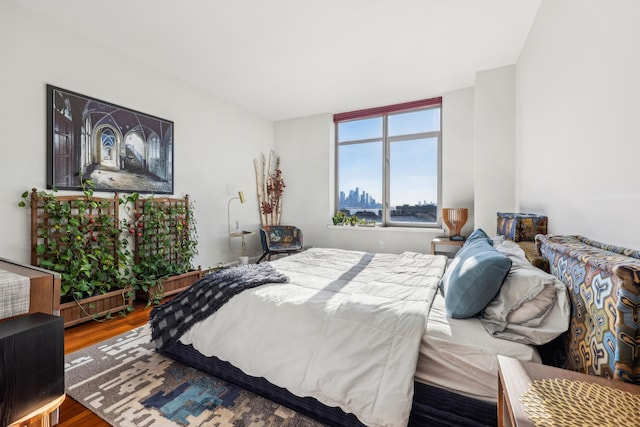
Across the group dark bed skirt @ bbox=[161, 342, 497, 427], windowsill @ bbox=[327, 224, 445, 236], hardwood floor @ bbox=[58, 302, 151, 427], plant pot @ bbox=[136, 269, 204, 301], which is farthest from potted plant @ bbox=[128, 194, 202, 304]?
windowsill @ bbox=[327, 224, 445, 236]

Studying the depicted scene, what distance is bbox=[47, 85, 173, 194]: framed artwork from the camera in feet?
8.43

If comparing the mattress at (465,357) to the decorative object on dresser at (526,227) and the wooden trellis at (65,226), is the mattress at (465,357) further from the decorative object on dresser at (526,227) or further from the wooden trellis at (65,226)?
the wooden trellis at (65,226)

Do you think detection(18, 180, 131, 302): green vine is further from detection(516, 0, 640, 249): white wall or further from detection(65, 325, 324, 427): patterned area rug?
detection(516, 0, 640, 249): white wall

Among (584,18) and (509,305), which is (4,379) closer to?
(509,305)

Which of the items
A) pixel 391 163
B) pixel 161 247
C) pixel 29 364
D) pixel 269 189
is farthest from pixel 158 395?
pixel 391 163

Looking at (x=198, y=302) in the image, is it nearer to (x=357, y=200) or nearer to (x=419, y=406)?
(x=419, y=406)

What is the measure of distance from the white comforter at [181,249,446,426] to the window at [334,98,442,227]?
2.72 m

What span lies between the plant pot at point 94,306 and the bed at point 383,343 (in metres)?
1.45

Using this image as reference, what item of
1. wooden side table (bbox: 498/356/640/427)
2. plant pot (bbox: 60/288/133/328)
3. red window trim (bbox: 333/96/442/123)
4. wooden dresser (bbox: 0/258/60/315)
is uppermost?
red window trim (bbox: 333/96/442/123)

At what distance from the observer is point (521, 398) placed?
713mm

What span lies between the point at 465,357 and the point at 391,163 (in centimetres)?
391

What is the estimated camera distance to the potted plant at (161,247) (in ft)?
10.2

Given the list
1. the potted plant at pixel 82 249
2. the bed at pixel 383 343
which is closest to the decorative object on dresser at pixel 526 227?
A: the bed at pixel 383 343

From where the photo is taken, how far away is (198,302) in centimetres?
188
